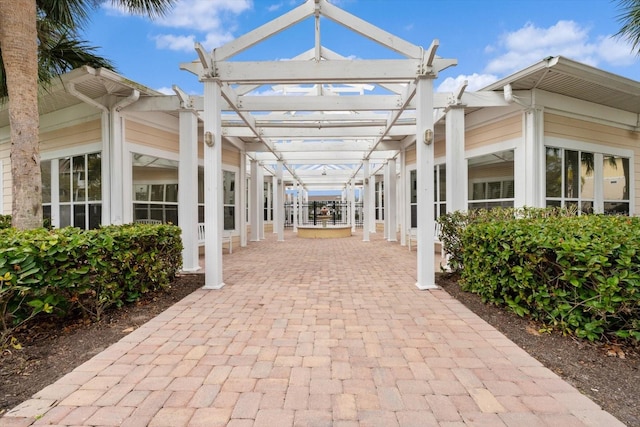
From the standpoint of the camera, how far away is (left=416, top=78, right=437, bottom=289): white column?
4.55 m

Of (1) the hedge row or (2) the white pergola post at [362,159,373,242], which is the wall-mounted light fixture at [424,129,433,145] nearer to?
(1) the hedge row

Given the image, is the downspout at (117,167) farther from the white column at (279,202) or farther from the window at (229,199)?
the white column at (279,202)

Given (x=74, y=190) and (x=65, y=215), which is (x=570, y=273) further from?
(x=65, y=215)

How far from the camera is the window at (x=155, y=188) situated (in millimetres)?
6500

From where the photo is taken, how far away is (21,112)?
3680 mm

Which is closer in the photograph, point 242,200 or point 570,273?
point 570,273

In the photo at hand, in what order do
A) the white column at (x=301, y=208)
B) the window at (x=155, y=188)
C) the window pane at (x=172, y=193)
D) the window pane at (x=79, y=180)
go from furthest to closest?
the white column at (x=301, y=208), the window pane at (x=172, y=193), the window at (x=155, y=188), the window pane at (x=79, y=180)

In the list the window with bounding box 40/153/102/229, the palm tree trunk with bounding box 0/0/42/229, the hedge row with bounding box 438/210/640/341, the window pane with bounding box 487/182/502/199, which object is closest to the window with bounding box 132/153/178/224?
the window with bounding box 40/153/102/229

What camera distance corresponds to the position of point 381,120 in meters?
7.39

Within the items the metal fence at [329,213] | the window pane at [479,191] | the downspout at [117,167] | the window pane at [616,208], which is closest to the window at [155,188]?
the downspout at [117,167]

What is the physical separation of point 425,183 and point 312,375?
3.28 m

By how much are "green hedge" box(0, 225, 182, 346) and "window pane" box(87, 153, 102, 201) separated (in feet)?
10.3

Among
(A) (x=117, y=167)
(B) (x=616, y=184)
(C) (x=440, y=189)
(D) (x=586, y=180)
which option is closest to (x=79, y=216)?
(A) (x=117, y=167)

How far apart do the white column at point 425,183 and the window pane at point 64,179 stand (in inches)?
277
